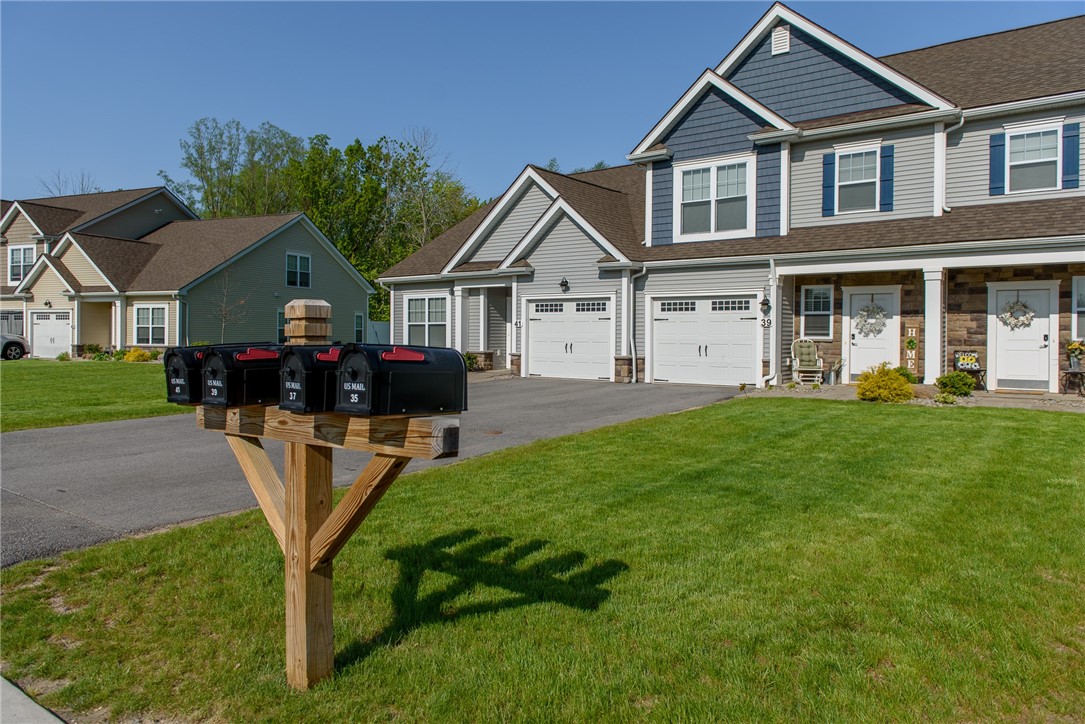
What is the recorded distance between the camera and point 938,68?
1808 centimetres

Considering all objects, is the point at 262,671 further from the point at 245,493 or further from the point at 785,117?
the point at 785,117

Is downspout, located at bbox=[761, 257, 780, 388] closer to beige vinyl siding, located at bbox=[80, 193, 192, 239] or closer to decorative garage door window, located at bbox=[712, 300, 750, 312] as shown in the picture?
decorative garage door window, located at bbox=[712, 300, 750, 312]

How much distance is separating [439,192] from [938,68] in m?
33.8

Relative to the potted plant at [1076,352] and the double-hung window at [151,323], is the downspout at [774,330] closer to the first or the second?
the potted plant at [1076,352]

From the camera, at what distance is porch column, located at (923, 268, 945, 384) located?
14.9m

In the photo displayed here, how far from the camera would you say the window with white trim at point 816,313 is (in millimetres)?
17375

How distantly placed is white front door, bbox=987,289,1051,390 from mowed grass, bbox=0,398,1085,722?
31.2ft

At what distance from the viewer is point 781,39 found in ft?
59.1

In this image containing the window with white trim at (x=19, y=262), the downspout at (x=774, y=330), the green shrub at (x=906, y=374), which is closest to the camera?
the green shrub at (x=906, y=374)

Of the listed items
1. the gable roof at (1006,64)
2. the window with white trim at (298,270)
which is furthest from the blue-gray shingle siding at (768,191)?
the window with white trim at (298,270)

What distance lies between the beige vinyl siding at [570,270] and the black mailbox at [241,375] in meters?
15.7

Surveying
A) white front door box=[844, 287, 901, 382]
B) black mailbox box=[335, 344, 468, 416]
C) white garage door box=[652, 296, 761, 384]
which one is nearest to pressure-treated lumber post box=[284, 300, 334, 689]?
black mailbox box=[335, 344, 468, 416]

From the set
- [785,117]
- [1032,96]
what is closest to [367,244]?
[785,117]

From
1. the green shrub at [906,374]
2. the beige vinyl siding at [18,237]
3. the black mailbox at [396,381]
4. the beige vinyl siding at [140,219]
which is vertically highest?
the beige vinyl siding at [140,219]
